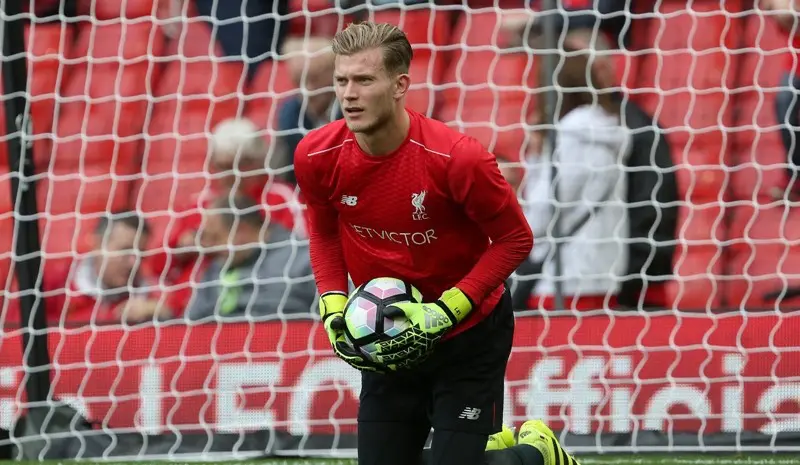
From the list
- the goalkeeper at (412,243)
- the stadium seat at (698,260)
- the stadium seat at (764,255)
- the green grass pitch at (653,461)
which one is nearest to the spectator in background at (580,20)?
the stadium seat at (698,260)

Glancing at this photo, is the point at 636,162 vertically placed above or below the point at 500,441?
above

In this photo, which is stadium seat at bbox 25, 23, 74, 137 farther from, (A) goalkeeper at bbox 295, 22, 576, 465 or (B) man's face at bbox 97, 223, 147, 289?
(A) goalkeeper at bbox 295, 22, 576, 465

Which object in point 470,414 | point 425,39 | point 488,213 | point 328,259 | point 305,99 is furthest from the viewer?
point 425,39

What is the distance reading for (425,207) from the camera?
3227 millimetres

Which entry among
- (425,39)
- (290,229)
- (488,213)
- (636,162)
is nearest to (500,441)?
(488,213)

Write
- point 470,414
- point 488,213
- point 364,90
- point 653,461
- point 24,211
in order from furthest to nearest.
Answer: point 24,211 < point 653,461 < point 470,414 < point 488,213 < point 364,90

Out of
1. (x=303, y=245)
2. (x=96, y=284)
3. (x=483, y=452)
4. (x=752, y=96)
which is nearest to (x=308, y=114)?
(x=303, y=245)

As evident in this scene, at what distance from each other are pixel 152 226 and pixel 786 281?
9.62ft

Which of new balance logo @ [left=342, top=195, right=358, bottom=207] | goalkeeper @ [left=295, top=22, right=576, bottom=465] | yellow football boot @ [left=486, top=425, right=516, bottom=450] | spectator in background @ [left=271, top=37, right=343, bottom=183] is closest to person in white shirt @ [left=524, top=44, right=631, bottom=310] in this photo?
spectator in background @ [left=271, top=37, right=343, bottom=183]

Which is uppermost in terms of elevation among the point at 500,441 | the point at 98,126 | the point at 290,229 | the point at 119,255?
the point at 98,126

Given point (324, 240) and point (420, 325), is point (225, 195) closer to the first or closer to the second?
point (324, 240)

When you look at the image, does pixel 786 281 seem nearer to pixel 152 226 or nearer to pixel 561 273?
pixel 561 273

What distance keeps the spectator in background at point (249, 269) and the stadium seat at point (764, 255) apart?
198 centimetres

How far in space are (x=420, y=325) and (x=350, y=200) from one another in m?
0.41
